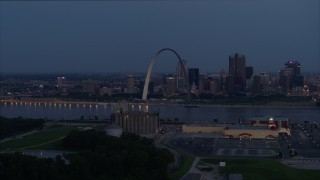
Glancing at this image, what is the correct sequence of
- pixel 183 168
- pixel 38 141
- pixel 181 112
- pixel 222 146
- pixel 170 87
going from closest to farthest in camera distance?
pixel 183 168, pixel 222 146, pixel 38 141, pixel 181 112, pixel 170 87

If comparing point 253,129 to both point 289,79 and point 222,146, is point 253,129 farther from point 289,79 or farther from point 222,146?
point 289,79

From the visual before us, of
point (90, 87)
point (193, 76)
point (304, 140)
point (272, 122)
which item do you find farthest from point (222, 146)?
point (193, 76)

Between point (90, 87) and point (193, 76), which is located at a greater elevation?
point (193, 76)

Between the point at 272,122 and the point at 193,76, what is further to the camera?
the point at 193,76

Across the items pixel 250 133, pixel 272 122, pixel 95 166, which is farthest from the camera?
pixel 272 122

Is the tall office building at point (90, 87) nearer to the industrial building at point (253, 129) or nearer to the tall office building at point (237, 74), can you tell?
the tall office building at point (237, 74)

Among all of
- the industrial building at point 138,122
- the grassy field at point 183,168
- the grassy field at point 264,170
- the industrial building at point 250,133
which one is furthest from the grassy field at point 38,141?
the industrial building at point 250,133

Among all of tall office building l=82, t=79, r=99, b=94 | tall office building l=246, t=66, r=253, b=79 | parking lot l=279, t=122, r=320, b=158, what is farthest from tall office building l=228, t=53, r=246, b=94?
parking lot l=279, t=122, r=320, b=158

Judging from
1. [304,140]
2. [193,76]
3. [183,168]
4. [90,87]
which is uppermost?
[193,76]

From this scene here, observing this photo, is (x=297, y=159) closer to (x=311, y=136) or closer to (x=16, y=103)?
(x=311, y=136)
